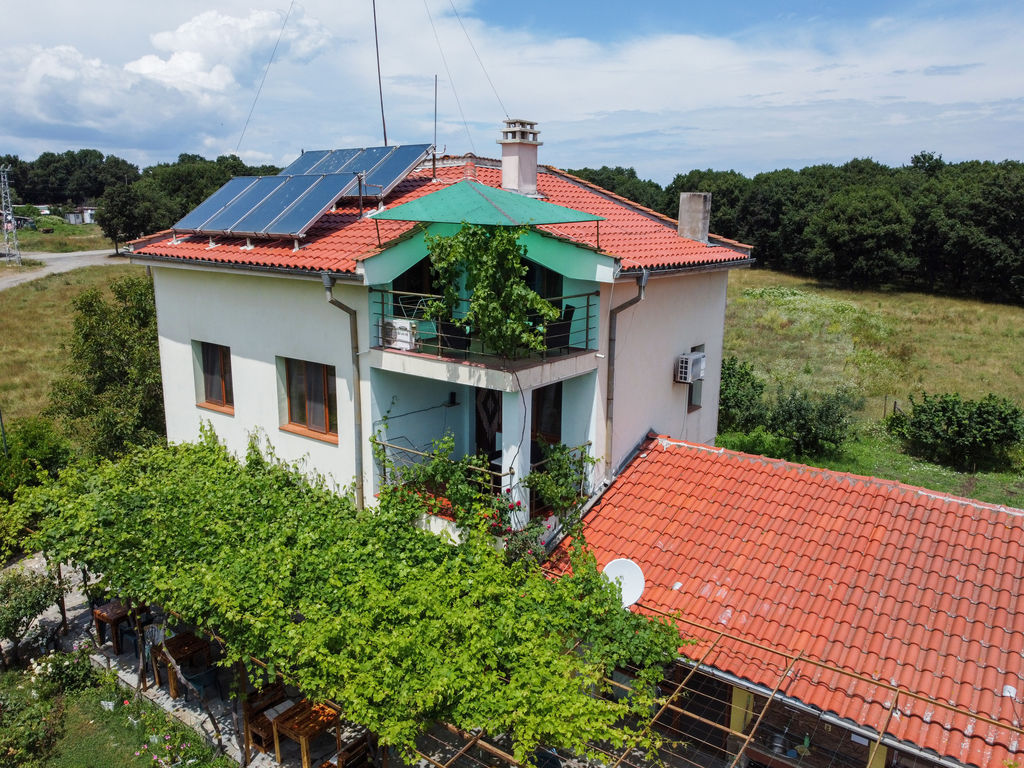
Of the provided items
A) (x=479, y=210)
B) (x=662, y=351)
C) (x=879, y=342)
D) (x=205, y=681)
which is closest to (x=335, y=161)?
(x=479, y=210)

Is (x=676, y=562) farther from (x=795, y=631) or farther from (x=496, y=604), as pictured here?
(x=496, y=604)

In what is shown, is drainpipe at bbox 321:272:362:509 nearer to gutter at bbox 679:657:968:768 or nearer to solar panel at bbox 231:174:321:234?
solar panel at bbox 231:174:321:234

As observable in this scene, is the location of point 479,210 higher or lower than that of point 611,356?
higher

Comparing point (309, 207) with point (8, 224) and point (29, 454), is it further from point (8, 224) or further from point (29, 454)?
point (8, 224)

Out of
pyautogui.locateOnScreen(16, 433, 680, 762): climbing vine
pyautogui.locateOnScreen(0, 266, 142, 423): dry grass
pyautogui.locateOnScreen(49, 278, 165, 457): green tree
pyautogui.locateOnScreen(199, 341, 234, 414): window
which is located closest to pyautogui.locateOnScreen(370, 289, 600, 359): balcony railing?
pyautogui.locateOnScreen(16, 433, 680, 762): climbing vine

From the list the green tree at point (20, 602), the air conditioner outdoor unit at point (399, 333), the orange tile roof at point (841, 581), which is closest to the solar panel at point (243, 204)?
the air conditioner outdoor unit at point (399, 333)

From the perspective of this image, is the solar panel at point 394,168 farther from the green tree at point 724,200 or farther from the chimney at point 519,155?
the green tree at point 724,200

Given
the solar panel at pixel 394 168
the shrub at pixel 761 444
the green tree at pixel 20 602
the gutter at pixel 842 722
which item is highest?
the solar panel at pixel 394 168

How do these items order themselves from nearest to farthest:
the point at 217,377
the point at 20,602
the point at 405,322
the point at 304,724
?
the point at 304,724
the point at 405,322
the point at 20,602
the point at 217,377
